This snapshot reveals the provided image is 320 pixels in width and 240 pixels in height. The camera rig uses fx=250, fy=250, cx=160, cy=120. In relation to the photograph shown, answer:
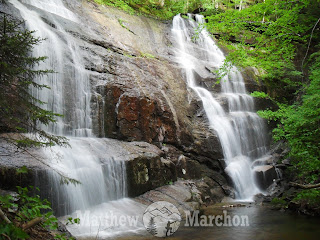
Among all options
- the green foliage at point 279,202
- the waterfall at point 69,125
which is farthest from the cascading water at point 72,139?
the green foliage at point 279,202

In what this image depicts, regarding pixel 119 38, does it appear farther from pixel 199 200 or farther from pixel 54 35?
Result: pixel 199 200

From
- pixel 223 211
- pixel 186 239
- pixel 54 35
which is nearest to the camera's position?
pixel 186 239

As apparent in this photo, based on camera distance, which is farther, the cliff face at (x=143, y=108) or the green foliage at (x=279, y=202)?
the cliff face at (x=143, y=108)

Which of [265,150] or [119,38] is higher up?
[119,38]

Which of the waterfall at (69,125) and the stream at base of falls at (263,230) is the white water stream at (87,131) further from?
the stream at base of falls at (263,230)

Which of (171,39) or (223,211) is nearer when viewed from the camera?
(223,211)

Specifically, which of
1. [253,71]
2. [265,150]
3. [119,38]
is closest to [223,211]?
[265,150]

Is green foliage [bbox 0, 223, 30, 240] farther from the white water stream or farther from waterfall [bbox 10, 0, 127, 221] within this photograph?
waterfall [bbox 10, 0, 127, 221]

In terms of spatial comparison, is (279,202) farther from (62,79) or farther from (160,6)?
(160,6)

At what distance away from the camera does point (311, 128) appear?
7.67m

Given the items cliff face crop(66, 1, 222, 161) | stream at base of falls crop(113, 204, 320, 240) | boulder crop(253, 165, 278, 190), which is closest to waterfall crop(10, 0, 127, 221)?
cliff face crop(66, 1, 222, 161)

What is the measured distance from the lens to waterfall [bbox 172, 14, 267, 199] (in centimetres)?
1177

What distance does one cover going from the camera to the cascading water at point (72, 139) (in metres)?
6.12

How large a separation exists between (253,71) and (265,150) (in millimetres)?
6514
